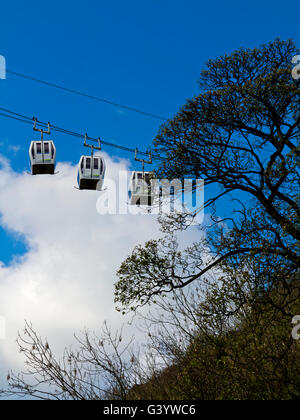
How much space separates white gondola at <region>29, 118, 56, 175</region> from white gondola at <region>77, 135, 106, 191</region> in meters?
0.67

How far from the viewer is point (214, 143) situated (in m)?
12.3

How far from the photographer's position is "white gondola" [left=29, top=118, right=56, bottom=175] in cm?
1098

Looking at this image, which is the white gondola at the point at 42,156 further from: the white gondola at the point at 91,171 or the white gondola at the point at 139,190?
the white gondola at the point at 139,190

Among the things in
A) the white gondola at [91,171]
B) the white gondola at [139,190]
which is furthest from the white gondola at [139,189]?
the white gondola at [91,171]

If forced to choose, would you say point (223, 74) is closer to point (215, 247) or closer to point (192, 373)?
point (215, 247)

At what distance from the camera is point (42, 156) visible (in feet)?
36.3

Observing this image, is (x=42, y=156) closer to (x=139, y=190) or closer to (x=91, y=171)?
(x=91, y=171)

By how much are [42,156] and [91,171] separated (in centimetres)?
117

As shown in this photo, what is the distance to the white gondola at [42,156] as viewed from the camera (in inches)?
432

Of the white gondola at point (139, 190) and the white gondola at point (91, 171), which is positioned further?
the white gondola at point (139, 190)

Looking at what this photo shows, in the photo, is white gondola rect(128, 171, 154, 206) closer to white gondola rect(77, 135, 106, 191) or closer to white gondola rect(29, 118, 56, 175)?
white gondola rect(77, 135, 106, 191)

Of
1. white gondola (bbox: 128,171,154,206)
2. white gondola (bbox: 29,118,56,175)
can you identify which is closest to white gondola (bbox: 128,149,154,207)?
white gondola (bbox: 128,171,154,206)

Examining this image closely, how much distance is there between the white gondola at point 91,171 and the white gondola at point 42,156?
666mm
